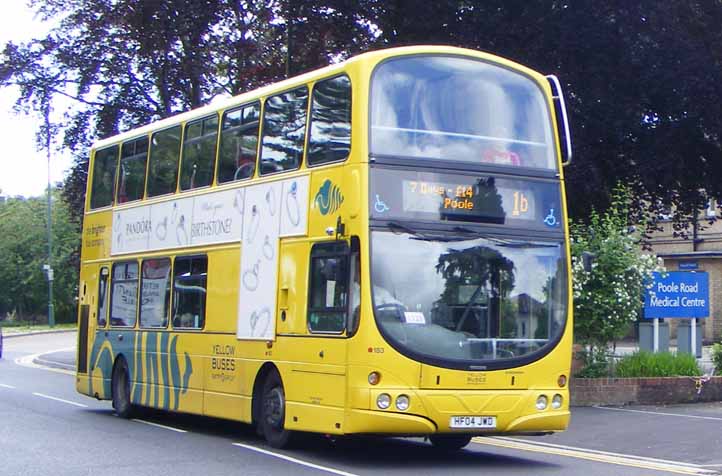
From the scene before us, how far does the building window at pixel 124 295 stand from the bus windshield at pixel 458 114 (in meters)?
7.36

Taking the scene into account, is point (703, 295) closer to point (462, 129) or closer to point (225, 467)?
point (462, 129)

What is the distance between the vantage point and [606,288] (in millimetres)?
21578

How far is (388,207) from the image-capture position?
13.2 meters

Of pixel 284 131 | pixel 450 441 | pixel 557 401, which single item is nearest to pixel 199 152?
pixel 284 131

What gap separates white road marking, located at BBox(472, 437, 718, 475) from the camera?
13.5 metres

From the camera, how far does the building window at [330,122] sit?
1368cm

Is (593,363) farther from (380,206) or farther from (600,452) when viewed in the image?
(380,206)

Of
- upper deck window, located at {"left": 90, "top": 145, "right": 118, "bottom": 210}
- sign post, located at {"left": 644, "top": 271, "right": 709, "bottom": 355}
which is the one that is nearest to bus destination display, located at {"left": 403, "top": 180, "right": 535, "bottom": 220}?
upper deck window, located at {"left": 90, "top": 145, "right": 118, "bottom": 210}

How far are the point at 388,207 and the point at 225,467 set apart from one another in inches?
129

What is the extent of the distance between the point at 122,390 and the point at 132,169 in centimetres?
363

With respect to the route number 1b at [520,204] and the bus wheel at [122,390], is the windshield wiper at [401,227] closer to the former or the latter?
the route number 1b at [520,204]

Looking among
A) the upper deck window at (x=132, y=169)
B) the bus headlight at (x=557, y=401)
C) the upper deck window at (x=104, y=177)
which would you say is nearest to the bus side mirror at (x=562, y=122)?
the bus headlight at (x=557, y=401)

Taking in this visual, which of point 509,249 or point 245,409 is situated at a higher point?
point 509,249

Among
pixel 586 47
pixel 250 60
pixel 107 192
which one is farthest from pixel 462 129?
pixel 250 60
